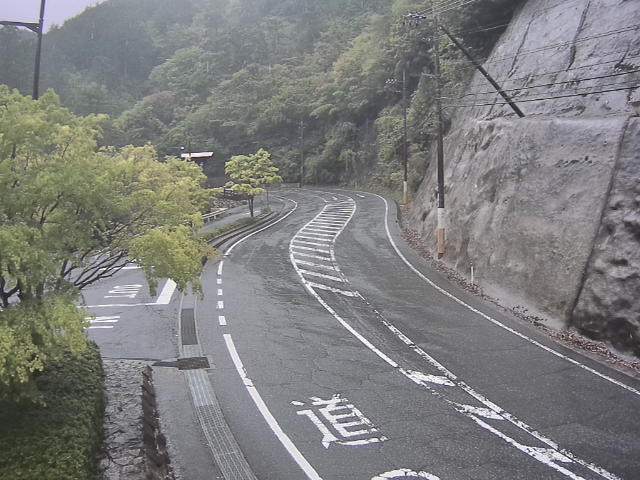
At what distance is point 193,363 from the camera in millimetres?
12445

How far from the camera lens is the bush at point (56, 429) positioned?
6.22m

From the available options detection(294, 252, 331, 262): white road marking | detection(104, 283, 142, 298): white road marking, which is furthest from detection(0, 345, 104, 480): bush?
detection(294, 252, 331, 262): white road marking

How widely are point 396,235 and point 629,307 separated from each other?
17646mm

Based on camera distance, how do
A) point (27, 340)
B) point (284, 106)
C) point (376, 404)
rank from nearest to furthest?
1. point (27, 340)
2. point (376, 404)
3. point (284, 106)

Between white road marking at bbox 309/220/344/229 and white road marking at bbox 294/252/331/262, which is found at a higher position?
white road marking at bbox 309/220/344/229

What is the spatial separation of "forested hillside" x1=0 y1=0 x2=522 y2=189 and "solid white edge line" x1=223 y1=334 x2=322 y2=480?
22.9m

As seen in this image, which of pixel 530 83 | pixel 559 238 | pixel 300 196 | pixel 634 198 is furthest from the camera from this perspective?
pixel 300 196

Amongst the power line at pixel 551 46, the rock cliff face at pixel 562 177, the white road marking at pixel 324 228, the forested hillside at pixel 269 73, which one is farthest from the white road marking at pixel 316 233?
the power line at pixel 551 46

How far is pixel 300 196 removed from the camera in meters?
55.9

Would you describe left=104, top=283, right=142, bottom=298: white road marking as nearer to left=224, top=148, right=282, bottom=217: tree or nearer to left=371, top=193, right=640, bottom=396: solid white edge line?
left=371, top=193, right=640, bottom=396: solid white edge line

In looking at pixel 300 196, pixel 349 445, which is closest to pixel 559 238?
pixel 349 445

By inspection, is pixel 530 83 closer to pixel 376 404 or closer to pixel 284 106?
pixel 376 404

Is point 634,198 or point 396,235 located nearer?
point 634,198

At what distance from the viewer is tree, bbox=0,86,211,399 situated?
645 centimetres
